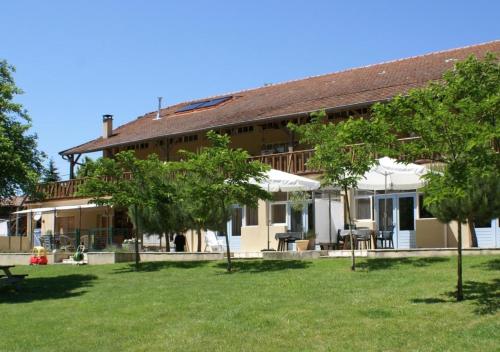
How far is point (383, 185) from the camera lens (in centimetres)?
2042

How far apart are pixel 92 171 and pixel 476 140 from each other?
15.0 meters

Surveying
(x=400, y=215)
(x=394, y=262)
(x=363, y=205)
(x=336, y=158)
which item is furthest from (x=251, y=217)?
(x=394, y=262)

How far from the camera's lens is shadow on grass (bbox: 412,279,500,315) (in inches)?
421

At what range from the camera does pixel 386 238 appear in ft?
68.4

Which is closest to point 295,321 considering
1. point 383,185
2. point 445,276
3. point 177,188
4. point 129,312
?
point 129,312

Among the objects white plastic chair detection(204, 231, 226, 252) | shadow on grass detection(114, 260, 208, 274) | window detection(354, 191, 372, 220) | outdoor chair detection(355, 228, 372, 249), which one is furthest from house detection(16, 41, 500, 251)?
shadow on grass detection(114, 260, 208, 274)

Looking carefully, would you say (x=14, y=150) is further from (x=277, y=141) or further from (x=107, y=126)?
(x=107, y=126)

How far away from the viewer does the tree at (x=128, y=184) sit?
70.0ft

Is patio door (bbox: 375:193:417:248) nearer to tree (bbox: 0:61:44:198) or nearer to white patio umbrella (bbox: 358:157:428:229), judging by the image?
white patio umbrella (bbox: 358:157:428:229)

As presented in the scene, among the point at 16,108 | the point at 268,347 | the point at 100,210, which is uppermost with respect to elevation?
the point at 16,108

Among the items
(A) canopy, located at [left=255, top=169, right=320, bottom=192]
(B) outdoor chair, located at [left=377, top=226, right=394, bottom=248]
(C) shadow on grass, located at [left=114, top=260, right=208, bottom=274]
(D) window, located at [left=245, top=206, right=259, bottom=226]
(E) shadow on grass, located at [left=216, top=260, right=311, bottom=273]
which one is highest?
(A) canopy, located at [left=255, top=169, right=320, bottom=192]

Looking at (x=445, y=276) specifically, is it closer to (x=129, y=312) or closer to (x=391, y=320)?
(x=391, y=320)

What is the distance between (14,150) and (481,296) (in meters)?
12.4

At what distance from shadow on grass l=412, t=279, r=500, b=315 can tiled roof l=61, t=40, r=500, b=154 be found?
12706 millimetres
